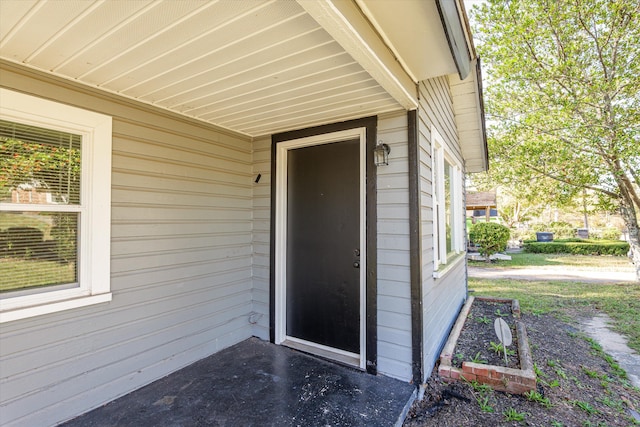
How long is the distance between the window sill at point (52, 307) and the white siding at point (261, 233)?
4.79 feet

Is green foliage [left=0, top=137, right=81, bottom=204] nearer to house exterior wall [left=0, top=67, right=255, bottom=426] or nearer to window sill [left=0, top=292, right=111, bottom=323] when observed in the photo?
house exterior wall [left=0, top=67, right=255, bottom=426]

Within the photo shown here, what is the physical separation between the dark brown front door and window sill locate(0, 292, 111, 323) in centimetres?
167

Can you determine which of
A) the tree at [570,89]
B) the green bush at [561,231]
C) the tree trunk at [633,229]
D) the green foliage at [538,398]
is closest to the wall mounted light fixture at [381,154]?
the green foliage at [538,398]

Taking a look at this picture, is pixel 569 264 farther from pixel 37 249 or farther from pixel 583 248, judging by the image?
pixel 37 249

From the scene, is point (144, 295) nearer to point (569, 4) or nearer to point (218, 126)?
point (218, 126)

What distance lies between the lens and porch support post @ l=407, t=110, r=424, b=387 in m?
2.44

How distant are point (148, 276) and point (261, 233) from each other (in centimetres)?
121

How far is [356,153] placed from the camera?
2883 mm

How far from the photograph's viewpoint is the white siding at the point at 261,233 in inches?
131

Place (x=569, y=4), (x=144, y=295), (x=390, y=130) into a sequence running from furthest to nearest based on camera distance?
1. (x=569, y=4)
2. (x=390, y=130)
3. (x=144, y=295)

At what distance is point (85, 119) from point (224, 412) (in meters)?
2.25

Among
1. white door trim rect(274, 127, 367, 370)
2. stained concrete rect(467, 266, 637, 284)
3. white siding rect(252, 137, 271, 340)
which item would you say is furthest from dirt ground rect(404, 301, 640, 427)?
stained concrete rect(467, 266, 637, 284)

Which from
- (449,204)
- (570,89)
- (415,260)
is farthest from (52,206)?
(570,89)

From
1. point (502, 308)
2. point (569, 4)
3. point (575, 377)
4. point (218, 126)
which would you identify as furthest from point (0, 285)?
point (569, 4)
